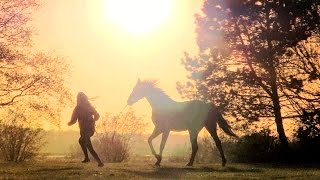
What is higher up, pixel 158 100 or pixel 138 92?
pixel 138 92

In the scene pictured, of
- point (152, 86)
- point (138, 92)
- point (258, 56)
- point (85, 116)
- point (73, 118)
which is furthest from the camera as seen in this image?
point (258, 56)

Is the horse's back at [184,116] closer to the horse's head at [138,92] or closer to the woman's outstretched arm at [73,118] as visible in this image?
the horse's head at [138,92]

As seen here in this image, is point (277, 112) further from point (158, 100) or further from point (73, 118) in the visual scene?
point (73, 118)

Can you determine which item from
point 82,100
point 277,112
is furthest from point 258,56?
point 82,100

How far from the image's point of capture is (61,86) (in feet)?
101

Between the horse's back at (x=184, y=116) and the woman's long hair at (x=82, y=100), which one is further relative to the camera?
the horse's back at (x=184, y=116)

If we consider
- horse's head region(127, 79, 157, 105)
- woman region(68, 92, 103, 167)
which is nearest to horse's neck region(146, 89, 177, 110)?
horse's head region(127, 79, 157, 105)

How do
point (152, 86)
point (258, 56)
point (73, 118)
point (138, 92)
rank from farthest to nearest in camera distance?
point (258, 56) < point (152, 86) < point (138, 92) < point (73, 118)

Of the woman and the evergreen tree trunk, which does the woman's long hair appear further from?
the evergreen tree trunk

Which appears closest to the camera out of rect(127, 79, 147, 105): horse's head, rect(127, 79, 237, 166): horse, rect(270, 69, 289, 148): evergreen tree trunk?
rect(127, 79, 237, 166): horse

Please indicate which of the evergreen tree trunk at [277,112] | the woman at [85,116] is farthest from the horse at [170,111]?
the evergreen tree trunk at [277,112]

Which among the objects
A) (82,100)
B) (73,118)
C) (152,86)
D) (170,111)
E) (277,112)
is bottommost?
(73,118)

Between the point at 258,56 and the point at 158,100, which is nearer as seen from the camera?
the point at 158,100

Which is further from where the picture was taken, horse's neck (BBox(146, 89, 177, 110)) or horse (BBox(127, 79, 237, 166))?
horse's neck (BBox(146, 89, 177, 110))
